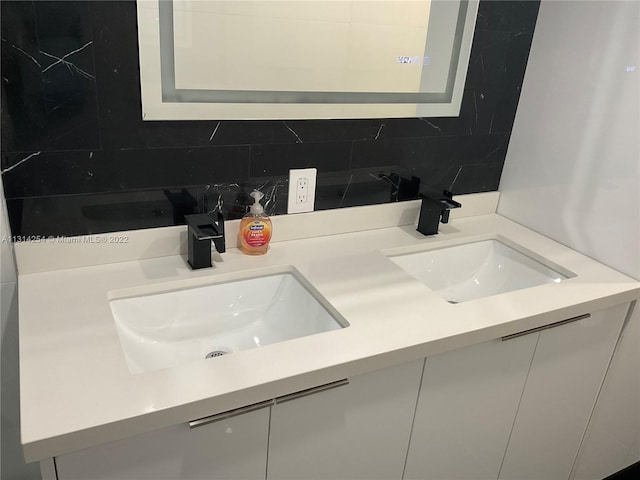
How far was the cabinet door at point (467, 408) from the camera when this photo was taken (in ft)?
4.00

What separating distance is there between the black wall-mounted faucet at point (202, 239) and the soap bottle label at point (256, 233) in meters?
0.07

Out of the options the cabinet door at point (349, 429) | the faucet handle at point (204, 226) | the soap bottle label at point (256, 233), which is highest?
the faucet handle at point (204, 226)

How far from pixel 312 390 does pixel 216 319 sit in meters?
0.40

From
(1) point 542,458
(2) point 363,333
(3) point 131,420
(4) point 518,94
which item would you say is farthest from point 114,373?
(4) point 518,94

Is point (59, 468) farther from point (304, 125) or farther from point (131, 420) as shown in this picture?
point (304, 125)

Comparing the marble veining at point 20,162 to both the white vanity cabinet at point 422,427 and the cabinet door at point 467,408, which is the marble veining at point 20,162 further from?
the cabinet door at point 467,408

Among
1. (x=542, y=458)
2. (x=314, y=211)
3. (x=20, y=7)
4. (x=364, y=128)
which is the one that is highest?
(x=20, y=7)

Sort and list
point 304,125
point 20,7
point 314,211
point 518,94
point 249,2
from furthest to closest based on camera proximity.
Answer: point 518,94 < point 314,211 < point 304,125 < point 249,2 < point 20,7

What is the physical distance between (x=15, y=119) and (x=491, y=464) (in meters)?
1.49

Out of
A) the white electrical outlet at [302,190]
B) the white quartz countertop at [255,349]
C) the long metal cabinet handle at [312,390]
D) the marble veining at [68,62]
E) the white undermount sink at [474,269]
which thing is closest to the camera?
the white quartz countertop at [255,349]

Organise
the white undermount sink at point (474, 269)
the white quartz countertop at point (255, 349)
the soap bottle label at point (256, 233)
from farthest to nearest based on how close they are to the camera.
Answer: the white undermount sink at point (474, 269), the soap bottle label at point (256, 233), the white quartz countertop at point (255, 349)

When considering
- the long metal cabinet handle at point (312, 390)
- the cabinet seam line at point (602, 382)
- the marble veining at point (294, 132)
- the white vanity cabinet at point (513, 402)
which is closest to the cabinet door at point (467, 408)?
the white vanity cabinet at point (513, 402)

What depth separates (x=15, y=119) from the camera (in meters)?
1.13

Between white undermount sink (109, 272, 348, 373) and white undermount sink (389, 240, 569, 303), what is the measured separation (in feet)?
1.28
